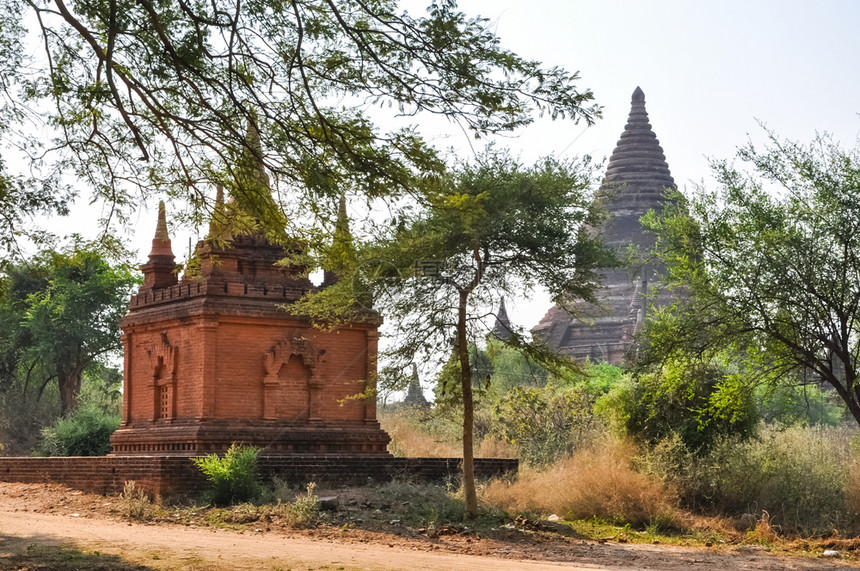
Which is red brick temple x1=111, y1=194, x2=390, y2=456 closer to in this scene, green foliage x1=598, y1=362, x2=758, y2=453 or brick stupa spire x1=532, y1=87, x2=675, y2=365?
green foliage x1=598, y1=362, x2=758, y2=453

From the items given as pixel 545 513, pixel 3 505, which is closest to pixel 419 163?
pixel 545 513

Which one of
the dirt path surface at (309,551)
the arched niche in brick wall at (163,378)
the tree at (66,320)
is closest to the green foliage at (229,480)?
the dirt path surface at (309,551)

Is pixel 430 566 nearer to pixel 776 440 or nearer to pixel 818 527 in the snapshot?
pixel 818 527

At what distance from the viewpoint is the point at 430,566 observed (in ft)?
37.3

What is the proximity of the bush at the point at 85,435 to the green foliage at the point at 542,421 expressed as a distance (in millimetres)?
10416

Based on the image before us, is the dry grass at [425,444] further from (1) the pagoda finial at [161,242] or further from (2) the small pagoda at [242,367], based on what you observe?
(1) the pagoda finial at [161,242]

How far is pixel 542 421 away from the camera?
25.6 meters

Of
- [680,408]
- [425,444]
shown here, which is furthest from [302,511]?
[425,444]

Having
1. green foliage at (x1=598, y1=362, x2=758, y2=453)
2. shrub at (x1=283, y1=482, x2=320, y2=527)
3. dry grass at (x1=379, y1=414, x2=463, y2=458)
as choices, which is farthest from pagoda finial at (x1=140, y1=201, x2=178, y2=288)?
green foliage at (x1=598, y1=362, x2=758, y2=453)

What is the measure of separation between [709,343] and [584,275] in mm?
2305

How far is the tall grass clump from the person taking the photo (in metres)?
16.7

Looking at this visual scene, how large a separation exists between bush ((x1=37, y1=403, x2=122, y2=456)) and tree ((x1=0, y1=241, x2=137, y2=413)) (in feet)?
39.6

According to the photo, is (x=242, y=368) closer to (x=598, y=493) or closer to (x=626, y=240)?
(x=598, y=493)

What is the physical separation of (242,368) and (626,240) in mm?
41268
